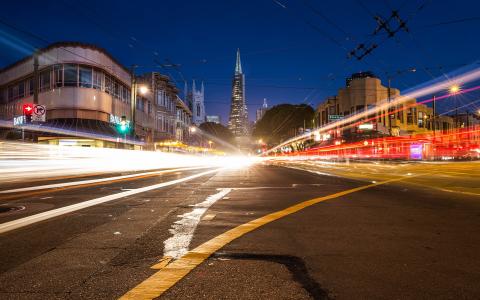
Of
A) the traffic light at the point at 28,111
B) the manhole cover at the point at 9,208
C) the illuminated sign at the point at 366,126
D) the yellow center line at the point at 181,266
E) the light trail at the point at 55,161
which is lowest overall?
the yellow center line at the point at 181,266

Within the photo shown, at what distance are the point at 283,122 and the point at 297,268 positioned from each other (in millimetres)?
95228

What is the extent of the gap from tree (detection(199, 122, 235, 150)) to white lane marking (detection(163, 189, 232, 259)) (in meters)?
125

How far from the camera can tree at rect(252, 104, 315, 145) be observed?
93562 millimetres

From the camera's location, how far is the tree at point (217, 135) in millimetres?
137625

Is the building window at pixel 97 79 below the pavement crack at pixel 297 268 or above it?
above

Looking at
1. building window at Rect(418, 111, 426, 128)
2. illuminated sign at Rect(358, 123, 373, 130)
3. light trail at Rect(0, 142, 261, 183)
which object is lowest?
light trail at Rect(0, 142, 261, 183)

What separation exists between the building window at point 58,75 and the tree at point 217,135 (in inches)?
3835

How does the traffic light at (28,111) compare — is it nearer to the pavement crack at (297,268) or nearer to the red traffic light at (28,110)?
the red traffic light at (28,110)

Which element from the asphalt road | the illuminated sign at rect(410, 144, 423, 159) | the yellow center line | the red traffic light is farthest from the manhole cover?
the illuminated sign at rect(410, 144, 423, 159)

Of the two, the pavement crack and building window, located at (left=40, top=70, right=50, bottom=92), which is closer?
the pavement crack

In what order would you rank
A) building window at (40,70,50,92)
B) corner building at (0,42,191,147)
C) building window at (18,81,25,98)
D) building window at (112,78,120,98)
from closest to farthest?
corner building at (0,42,191,147)
building window at (40,70,50,92)
building window at (18,81,25,98)
building window at (112,78,120,98)

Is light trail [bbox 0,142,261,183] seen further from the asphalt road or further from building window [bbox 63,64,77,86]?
the asphalt road

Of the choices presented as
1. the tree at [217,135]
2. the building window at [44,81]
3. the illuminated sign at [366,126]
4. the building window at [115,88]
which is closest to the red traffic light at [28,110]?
the building window at [44,81]

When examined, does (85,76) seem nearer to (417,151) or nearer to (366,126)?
(417,151)
